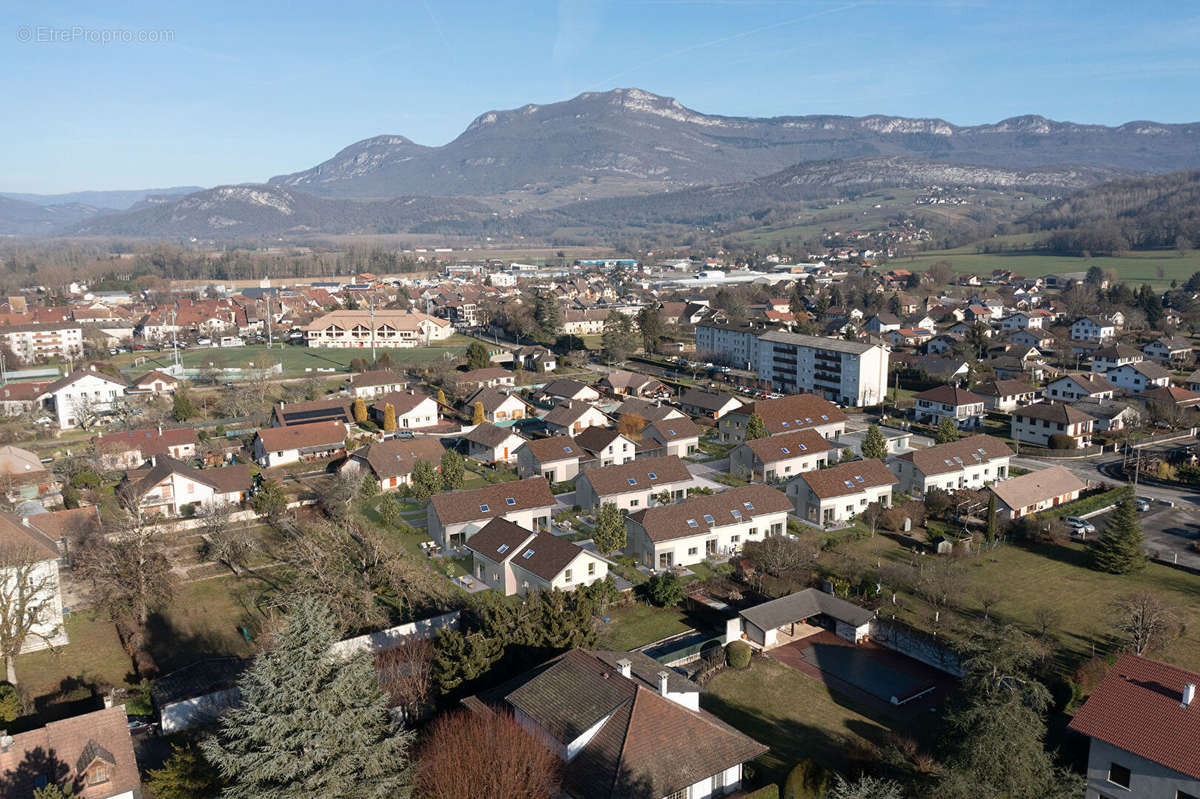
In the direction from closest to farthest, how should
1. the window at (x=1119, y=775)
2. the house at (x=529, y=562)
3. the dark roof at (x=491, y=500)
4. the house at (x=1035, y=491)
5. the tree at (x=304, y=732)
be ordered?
the tree at (x=304, y=732) < the window at (x=1119, y=775) < the house at (x=529, y=562) < the dark roof at (x=491, y=500) < the house at (x=1035, y=491)

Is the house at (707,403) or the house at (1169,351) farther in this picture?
the house at (1169,351)

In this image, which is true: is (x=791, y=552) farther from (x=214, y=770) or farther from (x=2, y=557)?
(x=2, y=557)

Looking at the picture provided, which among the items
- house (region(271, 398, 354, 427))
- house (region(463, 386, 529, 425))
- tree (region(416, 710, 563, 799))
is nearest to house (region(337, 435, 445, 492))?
house (region(271, 398, 354, 427))

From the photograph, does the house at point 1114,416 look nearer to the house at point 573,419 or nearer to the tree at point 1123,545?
the tree at point 1123,545

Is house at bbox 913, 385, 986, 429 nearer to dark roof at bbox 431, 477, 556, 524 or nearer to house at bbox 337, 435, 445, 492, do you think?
dark roof at bbox 431, 477, 556, 524

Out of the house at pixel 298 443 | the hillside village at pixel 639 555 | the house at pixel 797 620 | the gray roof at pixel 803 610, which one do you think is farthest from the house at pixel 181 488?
the gray roof at pixel 803 610
